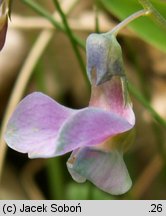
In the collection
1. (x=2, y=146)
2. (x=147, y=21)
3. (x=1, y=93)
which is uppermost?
(x=147, y=21)

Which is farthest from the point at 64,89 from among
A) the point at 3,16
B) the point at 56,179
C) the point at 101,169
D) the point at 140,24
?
the point at 101,169

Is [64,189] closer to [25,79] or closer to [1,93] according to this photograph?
[25,79]

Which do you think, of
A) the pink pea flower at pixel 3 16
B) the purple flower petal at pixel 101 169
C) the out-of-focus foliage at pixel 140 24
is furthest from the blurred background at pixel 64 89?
the purple flower petal at pixel 101 169

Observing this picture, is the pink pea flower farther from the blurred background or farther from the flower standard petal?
the blurred background

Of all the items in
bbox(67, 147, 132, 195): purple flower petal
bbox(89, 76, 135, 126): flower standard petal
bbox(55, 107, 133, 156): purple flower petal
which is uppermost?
bbox(55, 107, 133, 156): purple flower petal

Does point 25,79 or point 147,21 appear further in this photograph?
point 25,79

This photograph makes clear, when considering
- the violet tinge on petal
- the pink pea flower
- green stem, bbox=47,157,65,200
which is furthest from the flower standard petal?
green stem, bbox=47,157,65,200

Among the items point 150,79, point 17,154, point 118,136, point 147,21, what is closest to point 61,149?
point 118,136

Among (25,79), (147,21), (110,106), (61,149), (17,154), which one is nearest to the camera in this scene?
(61,149)
